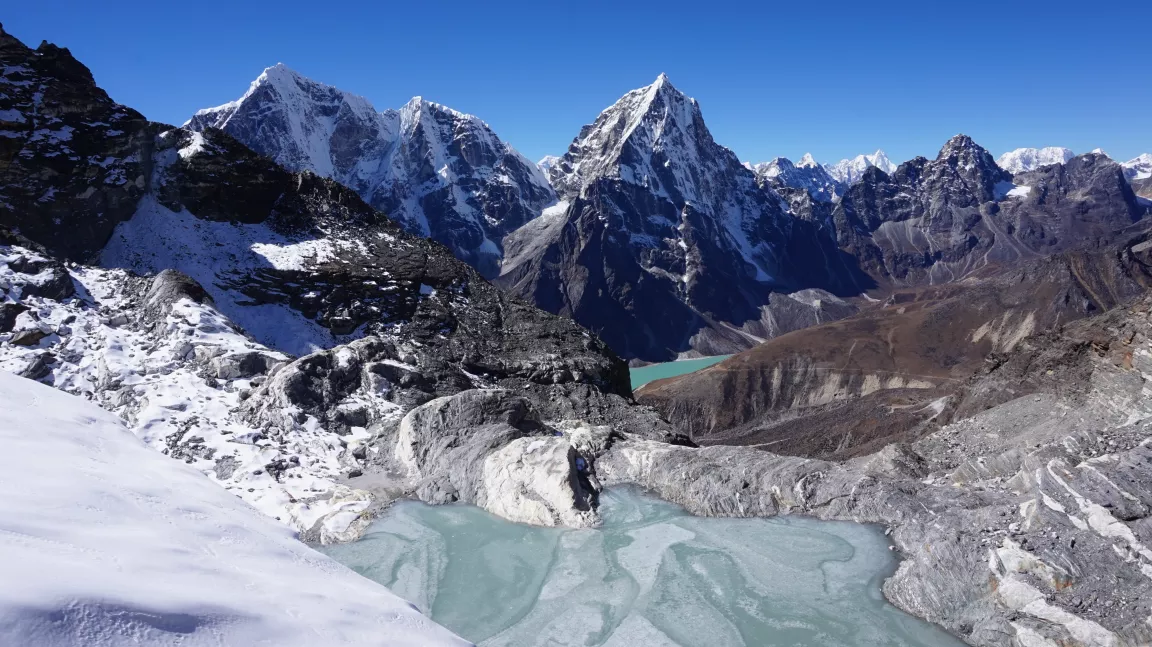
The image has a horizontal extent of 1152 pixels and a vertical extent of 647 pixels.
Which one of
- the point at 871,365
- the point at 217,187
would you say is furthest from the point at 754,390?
the point at 217,187

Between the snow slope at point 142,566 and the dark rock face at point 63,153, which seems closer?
the snow slope at point 142,566

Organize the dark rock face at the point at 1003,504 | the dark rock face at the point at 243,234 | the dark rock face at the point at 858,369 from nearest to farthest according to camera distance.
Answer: the dark rock face at the point at 1003,504
the dark rock face at the point at 243,234
the dark rock face at the point at 858,369

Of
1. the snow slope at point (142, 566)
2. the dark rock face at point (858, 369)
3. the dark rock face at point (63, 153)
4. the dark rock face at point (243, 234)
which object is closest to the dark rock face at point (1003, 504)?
the snow slope at point (142, 566)

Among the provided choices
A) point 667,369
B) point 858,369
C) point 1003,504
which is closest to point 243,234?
point 1003,504

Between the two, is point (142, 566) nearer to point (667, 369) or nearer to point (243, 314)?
point (243, 314)

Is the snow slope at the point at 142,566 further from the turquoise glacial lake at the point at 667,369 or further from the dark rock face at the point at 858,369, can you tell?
the turquoise glacial lake at the point at 667,369
